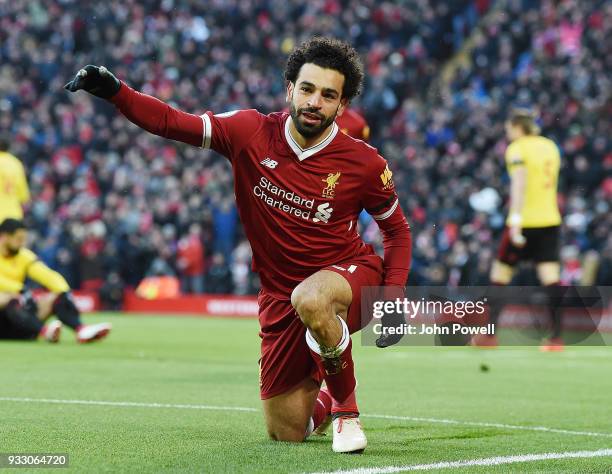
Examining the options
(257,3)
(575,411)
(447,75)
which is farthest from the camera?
(257,3)

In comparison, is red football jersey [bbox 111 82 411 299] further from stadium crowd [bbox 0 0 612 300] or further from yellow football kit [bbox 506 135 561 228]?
stadium crowd [bbox 0 0 612 300]

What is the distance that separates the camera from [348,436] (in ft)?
18.1

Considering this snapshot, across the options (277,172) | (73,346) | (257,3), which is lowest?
(73,346)

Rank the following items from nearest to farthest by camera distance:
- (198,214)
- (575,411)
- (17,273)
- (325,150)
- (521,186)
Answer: (325,150) → (575,411) → (521,186) → (17,273) → (198,214)

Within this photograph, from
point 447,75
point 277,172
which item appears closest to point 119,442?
point 277,172

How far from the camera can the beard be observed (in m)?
5.81

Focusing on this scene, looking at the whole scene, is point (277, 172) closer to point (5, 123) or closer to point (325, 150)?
point (325, 150)

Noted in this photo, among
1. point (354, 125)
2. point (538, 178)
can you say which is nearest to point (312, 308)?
→ point (354, 125)

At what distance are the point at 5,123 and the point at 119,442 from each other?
22.5 metres

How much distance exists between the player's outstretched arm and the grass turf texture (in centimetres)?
149

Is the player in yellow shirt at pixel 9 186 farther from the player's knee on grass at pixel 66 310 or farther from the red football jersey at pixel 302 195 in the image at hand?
the red football jersey at pixel 302 195

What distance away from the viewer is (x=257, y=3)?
2873cm

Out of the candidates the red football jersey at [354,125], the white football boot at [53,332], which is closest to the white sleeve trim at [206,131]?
the red football jersey at [354,125]

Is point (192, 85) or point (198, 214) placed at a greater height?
point (192, 85)
